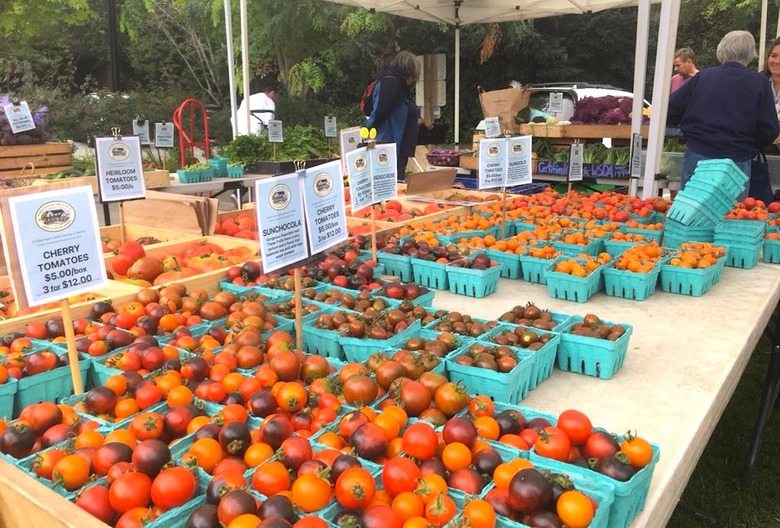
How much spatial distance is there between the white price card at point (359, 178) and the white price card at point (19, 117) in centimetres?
515

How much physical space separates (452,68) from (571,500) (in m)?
23.0

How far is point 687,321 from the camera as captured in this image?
2.81 metres

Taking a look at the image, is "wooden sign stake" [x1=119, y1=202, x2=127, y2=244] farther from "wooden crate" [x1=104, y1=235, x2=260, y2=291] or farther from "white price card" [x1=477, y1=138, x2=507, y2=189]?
"white price card" [x1=477, y1=138, x2=507, y2=189]

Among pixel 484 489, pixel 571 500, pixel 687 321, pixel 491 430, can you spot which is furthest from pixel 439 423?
pixel 687 321

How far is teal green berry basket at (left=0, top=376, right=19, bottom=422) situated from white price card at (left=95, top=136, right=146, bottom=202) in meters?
1.68

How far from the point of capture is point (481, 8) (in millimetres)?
10086

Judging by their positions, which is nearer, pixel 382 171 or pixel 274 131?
pixel 382 171

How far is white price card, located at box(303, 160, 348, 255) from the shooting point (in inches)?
86.8

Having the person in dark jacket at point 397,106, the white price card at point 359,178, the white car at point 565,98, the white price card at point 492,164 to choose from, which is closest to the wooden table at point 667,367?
the white price card at point 359,178

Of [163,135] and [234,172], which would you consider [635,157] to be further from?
[163,135]

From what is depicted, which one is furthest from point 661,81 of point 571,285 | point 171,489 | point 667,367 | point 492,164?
point 171,489

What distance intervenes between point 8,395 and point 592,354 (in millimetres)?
1919

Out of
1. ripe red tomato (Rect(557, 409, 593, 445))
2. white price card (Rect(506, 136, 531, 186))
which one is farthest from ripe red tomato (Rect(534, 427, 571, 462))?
white price card (Rect(506, 136, 531, 186))

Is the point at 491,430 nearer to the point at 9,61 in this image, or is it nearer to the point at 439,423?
the point at 439,423
